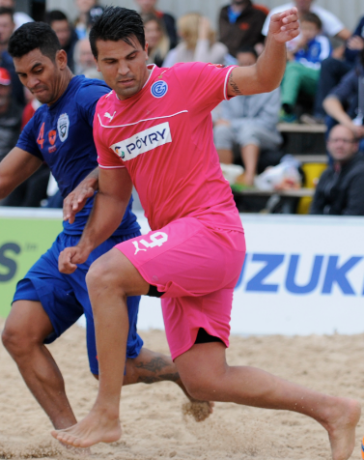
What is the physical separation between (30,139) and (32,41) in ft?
1.89

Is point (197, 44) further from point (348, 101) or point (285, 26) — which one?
point (285, 26)

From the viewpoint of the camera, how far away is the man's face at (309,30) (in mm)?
8594

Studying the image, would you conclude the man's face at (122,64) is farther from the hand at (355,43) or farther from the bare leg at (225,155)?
the hand at (355,43)

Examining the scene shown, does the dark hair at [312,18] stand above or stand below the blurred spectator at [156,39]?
above

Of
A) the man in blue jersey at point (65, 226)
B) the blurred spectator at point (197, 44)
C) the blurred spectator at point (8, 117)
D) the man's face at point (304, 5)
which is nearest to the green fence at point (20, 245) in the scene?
the blurred spectator at point (8, 117)

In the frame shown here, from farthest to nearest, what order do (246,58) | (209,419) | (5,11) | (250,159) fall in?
(5,11) < (246,58) < (250,159) < (209,419)

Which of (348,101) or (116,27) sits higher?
(116,27)

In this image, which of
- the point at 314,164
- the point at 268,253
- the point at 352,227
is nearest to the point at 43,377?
the point at 268,253

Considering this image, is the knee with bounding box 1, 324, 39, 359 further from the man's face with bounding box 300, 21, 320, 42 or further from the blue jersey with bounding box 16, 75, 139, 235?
the man's face with bounding box 300, 21, 320, 42

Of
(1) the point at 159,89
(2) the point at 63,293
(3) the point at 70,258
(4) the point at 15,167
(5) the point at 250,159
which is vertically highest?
(1) the point at 159,89

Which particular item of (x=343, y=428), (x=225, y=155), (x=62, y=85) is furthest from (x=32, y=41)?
(x=225, y=155)

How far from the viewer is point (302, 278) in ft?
18.8

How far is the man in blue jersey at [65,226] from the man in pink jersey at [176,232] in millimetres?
390

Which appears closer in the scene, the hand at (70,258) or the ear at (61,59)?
the hand at (70,258)
